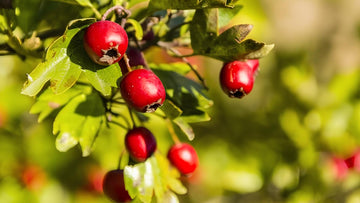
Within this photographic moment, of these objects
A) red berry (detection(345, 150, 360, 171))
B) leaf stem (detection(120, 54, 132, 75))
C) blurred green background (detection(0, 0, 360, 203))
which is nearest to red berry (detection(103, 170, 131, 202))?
leaf stem (detection(120, 54, 132, 75))

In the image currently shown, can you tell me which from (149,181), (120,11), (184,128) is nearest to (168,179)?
(149,181)

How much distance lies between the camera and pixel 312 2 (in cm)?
435

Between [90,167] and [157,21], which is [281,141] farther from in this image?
[157,21]

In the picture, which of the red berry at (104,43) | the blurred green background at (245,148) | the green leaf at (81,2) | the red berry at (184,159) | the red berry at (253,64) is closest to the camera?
the red berry at (104,43)

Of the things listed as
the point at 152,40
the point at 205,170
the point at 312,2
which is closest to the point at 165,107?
the point at 152,40

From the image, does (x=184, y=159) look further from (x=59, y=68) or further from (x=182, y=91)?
(x=59, y=68)

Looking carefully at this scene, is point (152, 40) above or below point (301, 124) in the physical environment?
above

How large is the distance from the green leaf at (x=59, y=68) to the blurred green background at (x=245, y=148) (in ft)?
3.05

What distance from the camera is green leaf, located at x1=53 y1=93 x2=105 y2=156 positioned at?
38.4 inches

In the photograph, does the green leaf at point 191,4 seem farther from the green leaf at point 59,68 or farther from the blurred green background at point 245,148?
the blurred green background at point 245,148

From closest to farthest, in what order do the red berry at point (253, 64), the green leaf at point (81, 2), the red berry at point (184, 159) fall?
the green leaf at point (81, 2) → the red berry at point (253, 64) → the red berry at point (184, 159)

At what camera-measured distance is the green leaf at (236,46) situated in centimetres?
87

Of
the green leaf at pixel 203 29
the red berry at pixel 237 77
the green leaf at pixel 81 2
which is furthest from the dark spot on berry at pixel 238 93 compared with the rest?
the green leaf at pixel 81 2

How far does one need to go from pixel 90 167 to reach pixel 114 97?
1022 mm
